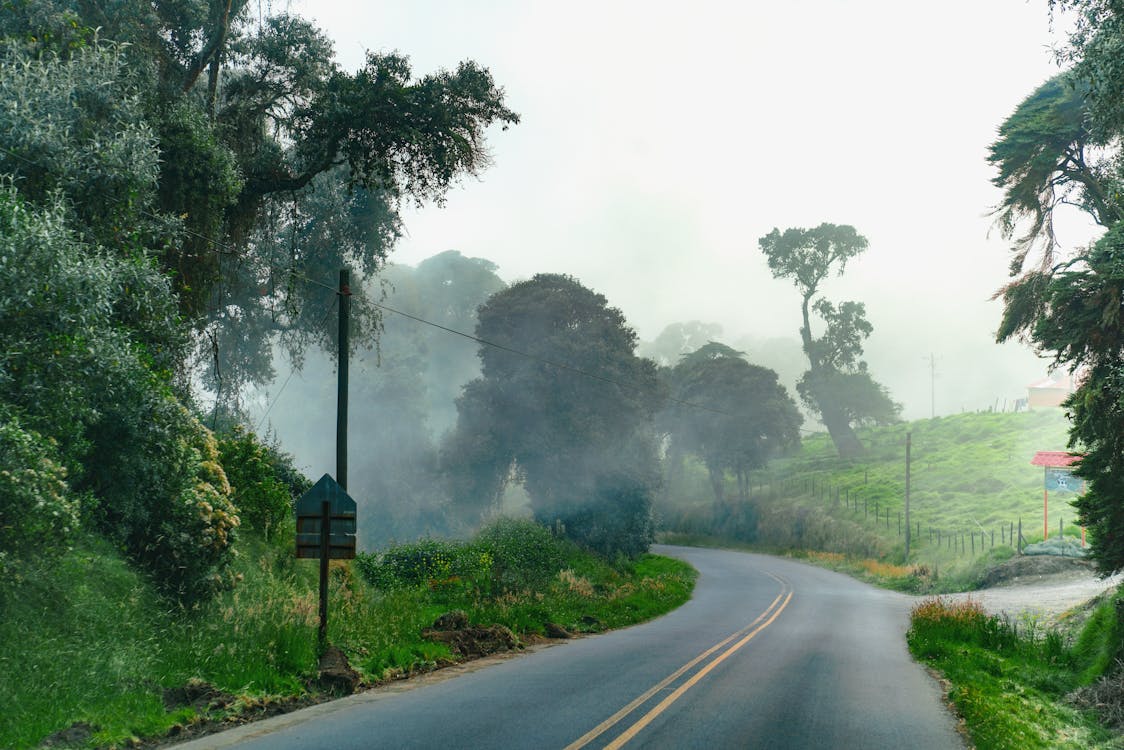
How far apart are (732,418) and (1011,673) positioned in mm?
56796

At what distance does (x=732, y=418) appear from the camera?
7269 centimetres

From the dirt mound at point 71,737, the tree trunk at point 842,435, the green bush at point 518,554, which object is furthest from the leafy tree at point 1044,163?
the tree trunk at point 842,435

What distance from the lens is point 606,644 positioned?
1902 centimetres

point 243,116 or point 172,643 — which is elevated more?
point 243,116

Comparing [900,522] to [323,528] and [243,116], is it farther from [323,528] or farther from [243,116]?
[323,528]

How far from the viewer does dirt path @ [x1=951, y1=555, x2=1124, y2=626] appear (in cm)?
2572

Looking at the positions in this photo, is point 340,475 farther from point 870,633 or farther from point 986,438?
point 986,438

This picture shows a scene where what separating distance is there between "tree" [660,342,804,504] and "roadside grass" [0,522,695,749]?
54.0 m

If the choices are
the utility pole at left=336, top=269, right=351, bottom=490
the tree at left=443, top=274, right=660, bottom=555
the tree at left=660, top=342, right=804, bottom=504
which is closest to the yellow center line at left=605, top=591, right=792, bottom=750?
the utility pole at left=336, top=269, right=351, bottom=490

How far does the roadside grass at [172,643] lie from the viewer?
934 cm

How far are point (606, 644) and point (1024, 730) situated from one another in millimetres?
9626

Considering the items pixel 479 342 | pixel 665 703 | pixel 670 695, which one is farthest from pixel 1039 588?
pixel 479 342

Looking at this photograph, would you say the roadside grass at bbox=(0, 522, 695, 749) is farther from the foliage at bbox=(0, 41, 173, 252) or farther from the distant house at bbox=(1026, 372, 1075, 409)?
the distant house at bbox=(1026, 372, 1075, 409)

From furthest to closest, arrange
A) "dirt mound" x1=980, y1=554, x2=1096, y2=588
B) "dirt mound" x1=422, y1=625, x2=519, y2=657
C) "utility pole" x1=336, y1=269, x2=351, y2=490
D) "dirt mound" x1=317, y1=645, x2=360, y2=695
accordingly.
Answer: "dirt mound" x1=980, y1=554, x2=1096, y2=588
"utility pole" x1=336, y1=269, x2=351, y2=490
"dirt mound" x1=422, y1=625, x2=519, y2=657
"dirt mound" x1=317, y1=645, x2=360, y2=695
